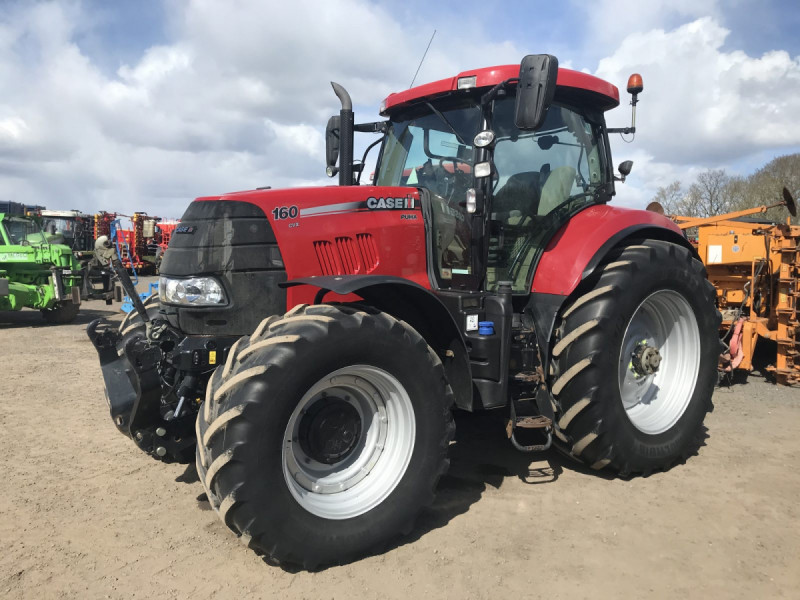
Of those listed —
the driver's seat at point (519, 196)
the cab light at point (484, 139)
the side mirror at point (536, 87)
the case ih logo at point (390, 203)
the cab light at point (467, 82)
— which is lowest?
the case ih logo at point (390, 203)

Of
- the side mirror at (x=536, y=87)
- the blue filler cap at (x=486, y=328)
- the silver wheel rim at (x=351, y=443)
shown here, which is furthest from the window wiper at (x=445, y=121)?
the silver wheel rim at (x=351, y=443)

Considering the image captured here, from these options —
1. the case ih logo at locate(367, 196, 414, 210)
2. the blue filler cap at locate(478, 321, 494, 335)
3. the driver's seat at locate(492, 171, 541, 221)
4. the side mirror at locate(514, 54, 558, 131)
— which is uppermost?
the side mirror at locate(514, 54, 558, 131)

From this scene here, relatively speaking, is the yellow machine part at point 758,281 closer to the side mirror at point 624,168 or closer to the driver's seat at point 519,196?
the side mirror at point 624,168

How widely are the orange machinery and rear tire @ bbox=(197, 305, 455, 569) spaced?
4807 millimetres

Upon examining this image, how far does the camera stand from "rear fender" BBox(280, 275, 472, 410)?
10.7ft

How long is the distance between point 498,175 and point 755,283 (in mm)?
4677

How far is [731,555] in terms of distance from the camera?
3016 mm

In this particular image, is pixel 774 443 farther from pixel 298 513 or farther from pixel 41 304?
pixel 41 304

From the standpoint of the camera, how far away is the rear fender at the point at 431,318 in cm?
328

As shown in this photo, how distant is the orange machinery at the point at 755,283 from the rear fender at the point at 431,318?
14.4 feet

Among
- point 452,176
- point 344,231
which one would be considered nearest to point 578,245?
point 452,176

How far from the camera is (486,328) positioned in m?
3.63

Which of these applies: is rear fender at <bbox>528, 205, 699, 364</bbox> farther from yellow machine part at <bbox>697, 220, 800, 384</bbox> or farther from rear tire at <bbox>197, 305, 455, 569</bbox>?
yellow machine part at <bbox>697, 220, 800, 384</bbox>

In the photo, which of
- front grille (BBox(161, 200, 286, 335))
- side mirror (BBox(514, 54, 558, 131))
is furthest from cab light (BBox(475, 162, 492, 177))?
front grille (BBox(161, 200, 286, 335))
